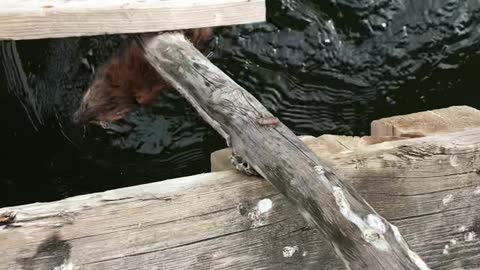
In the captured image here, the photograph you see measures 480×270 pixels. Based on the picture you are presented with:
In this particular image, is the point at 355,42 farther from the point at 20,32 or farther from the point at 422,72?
the point at 20,32

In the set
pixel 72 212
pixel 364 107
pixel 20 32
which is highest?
pixel 20 32

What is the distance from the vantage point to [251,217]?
2.07m

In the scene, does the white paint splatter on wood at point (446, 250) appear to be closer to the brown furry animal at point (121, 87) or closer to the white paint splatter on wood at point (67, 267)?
the white paint splatter on wood at point (67, 267)

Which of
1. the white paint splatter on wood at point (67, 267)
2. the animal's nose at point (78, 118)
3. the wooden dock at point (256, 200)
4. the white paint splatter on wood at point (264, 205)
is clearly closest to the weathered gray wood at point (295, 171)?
the wooden dock at point (256, 200)

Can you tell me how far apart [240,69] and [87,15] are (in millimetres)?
1591

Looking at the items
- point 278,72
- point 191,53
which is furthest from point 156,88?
point 278,72

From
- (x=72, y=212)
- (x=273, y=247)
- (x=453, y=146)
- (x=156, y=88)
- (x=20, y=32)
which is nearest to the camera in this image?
(x=72, y=212)

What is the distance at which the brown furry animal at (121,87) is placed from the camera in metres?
3.12

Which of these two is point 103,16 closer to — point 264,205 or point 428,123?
point 264,205

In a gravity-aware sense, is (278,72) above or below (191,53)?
below

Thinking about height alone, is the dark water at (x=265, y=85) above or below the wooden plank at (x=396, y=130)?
below

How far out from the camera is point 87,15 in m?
2.59

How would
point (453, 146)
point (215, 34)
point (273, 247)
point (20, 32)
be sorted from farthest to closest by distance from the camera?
1. point (215, 34)
2. point (20, 32)
3. point (453, 146)
4. point (273, 247)

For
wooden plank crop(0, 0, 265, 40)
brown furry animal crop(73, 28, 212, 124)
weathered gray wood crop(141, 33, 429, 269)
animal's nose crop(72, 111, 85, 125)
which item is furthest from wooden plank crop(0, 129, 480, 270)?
animal's nose crop(72, 111, 85, 125)
